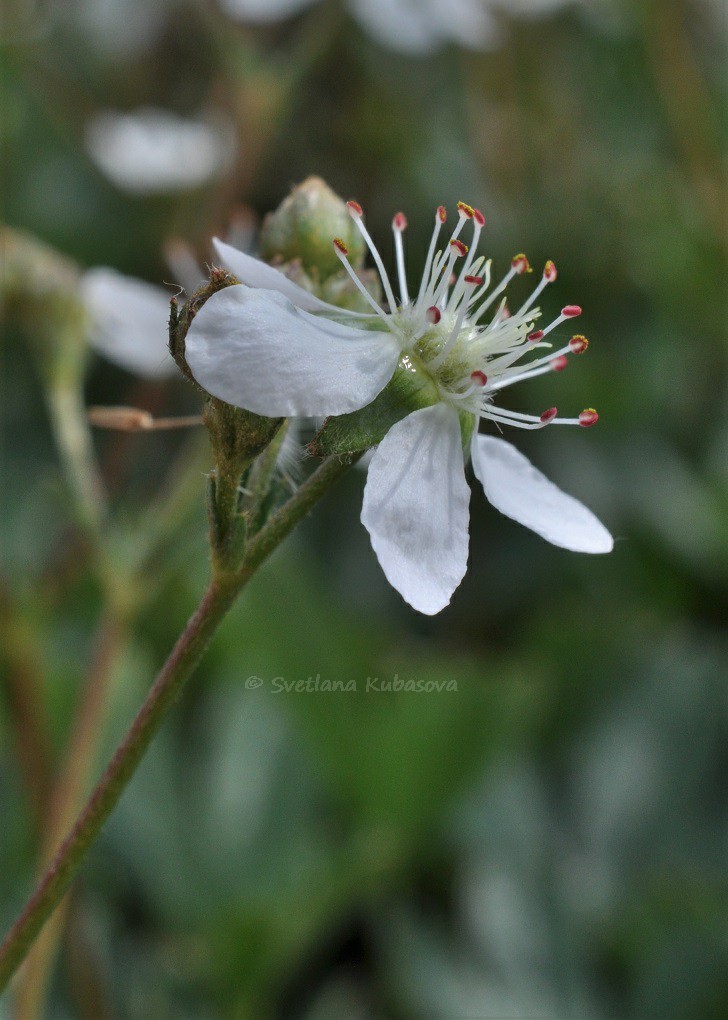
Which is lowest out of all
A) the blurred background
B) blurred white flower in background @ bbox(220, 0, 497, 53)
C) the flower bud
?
the blurred background

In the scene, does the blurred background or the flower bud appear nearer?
the flower bud

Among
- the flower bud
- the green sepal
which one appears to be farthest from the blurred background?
the green sepal

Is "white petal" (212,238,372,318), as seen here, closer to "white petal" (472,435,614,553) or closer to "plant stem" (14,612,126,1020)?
"white petal" (472,435,614,553)

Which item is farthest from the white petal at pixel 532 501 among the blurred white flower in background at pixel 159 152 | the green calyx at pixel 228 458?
the blurred white flower in background at pixel 159 152

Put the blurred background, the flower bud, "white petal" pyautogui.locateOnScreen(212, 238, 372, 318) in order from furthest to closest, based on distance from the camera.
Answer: the blurred background
the flower bud
"white petal" pyautogui.locateOnScreen(212, 238, 372, 318)

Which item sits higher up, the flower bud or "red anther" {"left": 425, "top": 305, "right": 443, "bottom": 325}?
the flower bud

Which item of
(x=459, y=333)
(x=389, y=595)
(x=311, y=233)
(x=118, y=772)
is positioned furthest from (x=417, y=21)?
(x=118, y=772)
